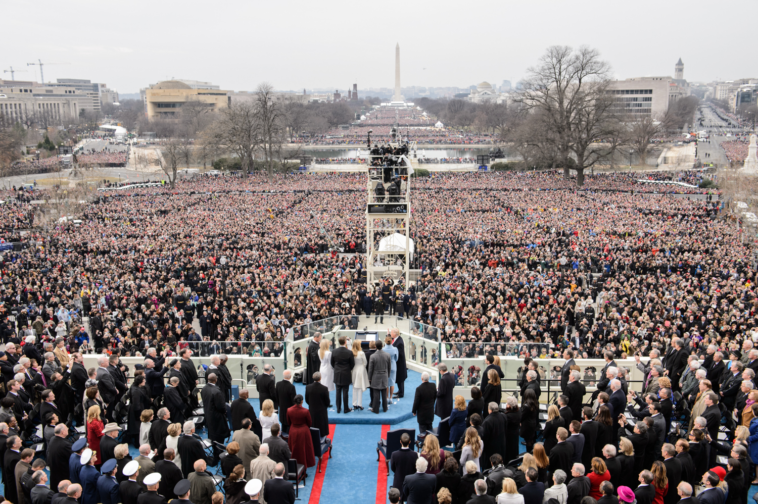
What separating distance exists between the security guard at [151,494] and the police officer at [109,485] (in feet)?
1.72

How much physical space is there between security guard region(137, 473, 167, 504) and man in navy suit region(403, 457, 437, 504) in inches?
108

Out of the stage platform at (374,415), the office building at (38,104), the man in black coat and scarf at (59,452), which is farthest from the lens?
the office building at (38,104)

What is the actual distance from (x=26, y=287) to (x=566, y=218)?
88.8ft

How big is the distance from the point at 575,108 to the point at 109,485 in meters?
54.0

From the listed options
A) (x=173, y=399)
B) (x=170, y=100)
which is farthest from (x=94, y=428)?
(x=170, y=100)

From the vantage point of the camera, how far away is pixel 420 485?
21.7 ft

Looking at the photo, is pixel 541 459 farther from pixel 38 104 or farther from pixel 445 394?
pixel 38 104

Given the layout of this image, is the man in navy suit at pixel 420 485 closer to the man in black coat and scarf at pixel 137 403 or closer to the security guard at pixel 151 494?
the security guard at pixel 151 494

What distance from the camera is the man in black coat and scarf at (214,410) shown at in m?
8.47

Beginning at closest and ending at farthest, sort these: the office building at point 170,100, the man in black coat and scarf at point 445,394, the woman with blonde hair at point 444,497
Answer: the woman with blonde hair at point 444,497
the man in black coat and scarf at point 445,394
the office building at point 170,100

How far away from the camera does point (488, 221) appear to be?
107 ft

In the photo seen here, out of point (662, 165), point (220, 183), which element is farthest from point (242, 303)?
Result: point (662, 165)

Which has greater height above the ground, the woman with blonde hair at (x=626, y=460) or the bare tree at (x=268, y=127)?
the bare tree at (x=268, y=127)

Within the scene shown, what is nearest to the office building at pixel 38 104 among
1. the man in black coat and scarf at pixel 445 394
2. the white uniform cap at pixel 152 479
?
the man in black coat and scarf at pixel 445 394
